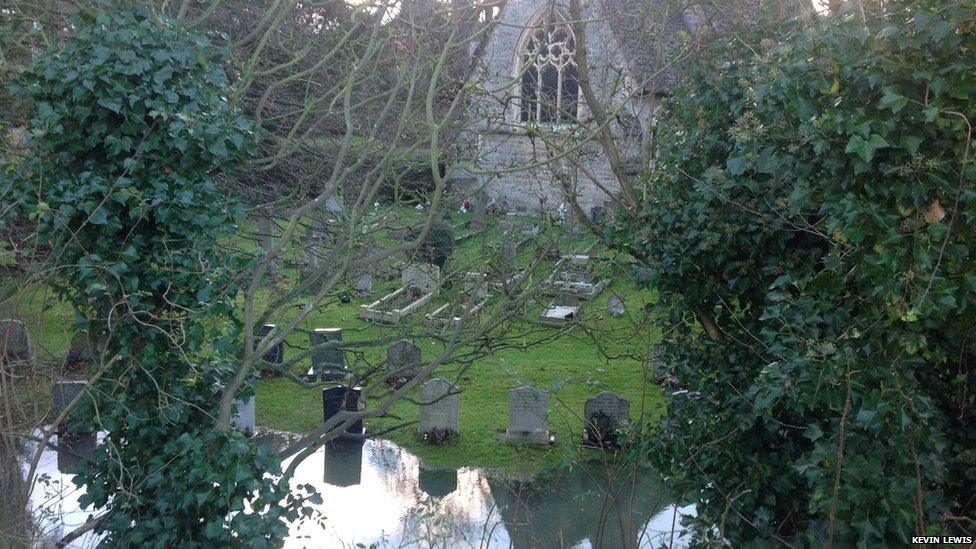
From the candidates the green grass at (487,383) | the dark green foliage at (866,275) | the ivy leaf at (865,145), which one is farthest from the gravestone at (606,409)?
the ivy leaf at (865,145)

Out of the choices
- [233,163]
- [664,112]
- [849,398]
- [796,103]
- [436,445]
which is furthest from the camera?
[436,445]

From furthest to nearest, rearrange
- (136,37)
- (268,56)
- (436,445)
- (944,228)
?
(436,445), (268,56), (136,37), (944,228)

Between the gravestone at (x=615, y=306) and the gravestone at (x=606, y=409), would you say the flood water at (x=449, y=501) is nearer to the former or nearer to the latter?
the gravestone at (x=606, y=409)

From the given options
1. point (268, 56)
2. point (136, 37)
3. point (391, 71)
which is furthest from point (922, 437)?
point (268, 56)

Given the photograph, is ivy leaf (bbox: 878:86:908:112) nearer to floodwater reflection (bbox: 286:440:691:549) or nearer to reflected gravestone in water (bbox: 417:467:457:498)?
floodwater reflection (bbox: 286:440:691:549)

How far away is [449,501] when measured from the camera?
9.16m

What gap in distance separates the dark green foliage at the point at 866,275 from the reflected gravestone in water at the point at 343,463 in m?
5.39

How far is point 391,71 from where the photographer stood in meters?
9.97

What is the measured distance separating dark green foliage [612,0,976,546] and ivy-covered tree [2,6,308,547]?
298cm

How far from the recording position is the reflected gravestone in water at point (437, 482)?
9.45 m

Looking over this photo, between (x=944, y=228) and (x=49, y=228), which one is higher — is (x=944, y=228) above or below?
below

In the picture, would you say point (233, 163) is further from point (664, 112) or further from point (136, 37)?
point (664, 112)

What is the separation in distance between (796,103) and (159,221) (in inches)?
141

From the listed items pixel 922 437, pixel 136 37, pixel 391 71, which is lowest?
pixel 922 437
